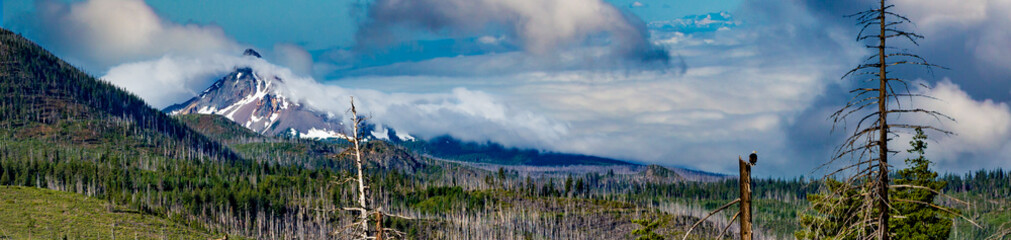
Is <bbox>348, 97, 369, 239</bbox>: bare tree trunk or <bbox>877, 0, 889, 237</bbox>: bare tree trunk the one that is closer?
<bbox>877, 0, 889, 237</bbox>: bare tree trunk

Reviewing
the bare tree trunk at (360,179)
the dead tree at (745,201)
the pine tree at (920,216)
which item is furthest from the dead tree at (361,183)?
the pine tree at (920,216)

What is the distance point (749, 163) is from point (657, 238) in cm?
6879

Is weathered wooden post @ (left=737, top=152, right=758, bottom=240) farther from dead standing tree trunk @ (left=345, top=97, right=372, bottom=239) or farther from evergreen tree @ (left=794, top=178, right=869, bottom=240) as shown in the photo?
dead standing tree trunk @ (left=345, top=97, right=372, bottom=239)

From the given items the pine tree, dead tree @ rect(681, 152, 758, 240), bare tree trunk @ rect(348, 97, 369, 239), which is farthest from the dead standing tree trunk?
the pine tree

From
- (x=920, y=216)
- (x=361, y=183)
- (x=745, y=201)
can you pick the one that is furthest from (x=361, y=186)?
(x=920, y=216)

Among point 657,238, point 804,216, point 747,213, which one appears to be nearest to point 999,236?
point 747,213

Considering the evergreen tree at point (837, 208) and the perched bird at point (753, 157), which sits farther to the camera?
the evergreen tree at point (837, 208)

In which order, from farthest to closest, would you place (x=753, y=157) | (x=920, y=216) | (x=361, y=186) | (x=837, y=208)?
(x=920, y=216) → (x=361, y=186) → (x=837, y=208) → (x=753, y=157)

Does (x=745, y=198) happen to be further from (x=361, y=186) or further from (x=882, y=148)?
(x=361, y=186)

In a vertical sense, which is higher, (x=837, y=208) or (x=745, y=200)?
(x=745, y=200)

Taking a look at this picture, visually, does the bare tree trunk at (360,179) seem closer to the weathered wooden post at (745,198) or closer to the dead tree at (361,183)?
the dead tree at (361,183)

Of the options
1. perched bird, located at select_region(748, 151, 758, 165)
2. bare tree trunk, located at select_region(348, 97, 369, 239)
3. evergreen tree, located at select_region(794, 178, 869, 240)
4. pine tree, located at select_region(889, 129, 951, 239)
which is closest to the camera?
perched bird, located at select_region(748, 151, 758, 165)

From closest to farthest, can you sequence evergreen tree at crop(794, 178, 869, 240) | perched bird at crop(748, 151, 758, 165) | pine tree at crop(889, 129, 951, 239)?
1. perched bird at crop(748, 151, 758, 165)
2. evergreen tree at crop(794, 178, 869, 240)
3. pine tree at crop(889, 129, 951, 239)

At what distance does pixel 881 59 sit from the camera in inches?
830
